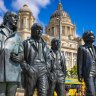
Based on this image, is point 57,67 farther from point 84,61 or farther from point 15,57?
point 15,57

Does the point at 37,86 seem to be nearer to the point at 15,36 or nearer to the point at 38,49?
the point at 38,49

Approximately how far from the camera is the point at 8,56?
5.09 m

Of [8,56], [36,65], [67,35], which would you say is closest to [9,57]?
[8,56]

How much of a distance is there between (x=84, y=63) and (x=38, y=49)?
1494 millimetres

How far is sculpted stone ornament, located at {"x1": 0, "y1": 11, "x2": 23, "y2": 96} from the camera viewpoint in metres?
4.97

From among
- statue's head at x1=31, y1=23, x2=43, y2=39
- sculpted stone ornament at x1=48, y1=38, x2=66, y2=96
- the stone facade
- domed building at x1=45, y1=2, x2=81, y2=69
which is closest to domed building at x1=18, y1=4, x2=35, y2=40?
the stone facade

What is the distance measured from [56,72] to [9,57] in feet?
11.0

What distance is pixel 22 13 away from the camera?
88.0m

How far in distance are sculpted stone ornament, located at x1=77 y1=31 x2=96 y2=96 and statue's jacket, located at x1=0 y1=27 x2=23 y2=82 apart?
2616mm

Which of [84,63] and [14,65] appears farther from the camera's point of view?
[84,63]

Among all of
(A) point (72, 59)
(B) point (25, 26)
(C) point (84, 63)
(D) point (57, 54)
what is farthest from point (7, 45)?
(A) point (72, 59)

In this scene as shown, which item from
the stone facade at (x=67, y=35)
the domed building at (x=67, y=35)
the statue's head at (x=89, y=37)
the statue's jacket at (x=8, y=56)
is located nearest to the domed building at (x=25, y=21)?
the stone facade at (x=67, y=35)

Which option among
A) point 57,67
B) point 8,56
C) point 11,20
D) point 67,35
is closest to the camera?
point 8,56

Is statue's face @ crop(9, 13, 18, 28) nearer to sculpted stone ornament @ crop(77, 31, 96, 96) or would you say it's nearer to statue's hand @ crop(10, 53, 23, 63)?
statue's hand @ crop(10, 53, 23, 63)
